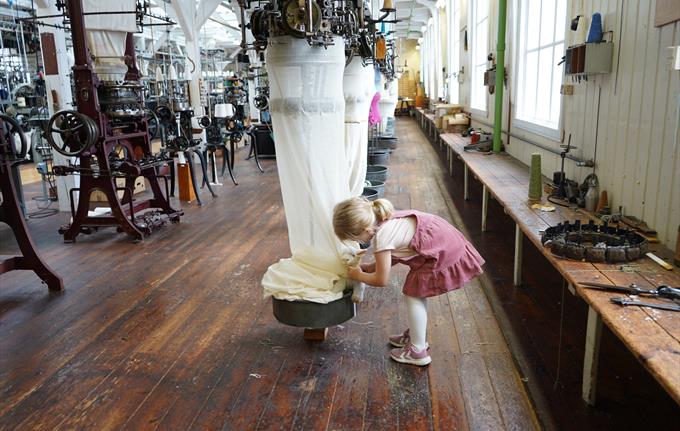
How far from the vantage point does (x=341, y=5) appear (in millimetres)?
3111

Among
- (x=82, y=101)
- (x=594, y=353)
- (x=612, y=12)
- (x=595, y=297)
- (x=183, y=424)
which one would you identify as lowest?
(x=183, y=424)

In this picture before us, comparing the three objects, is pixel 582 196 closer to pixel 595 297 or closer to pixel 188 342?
pixel 595 297

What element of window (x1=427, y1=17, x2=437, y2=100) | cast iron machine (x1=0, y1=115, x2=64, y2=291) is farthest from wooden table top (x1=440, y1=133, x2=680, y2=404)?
window (x1=427, y1=17, x2=437, y2=100)

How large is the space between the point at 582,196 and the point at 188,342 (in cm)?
261

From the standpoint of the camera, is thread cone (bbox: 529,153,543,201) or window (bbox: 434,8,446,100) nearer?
thread cone (bbox: 529,153,543,201)

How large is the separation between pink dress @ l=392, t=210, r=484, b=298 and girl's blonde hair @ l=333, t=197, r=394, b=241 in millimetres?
107

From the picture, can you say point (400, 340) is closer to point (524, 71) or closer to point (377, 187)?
point (377, 187)

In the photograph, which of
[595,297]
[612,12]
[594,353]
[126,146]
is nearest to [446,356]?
[594,353]

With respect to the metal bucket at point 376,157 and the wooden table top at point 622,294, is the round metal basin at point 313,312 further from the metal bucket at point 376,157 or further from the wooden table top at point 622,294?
the metal bucket at point 376,157

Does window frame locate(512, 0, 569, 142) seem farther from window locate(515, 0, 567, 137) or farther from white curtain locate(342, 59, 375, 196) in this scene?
white curtain locate(342, 59, 375, 196)

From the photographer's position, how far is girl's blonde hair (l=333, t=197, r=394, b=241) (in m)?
2.32

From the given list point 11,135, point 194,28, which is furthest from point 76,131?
point 194,28

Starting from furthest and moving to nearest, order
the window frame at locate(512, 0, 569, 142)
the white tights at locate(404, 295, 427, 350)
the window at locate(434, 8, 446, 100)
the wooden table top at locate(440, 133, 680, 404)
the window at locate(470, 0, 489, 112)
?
the window at locate(434, 8, 446, 100) < the window at locate(470, 0, 489, 112) < the window frame at locate(512, 0, 569, 142) < the white tights at locate(404, 295, 427, 350) < the wooden table top at locate(440, 133, 680, 404)

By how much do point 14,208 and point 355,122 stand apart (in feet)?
8.26
